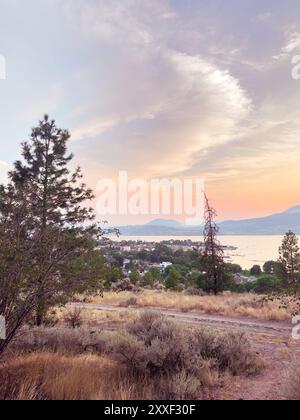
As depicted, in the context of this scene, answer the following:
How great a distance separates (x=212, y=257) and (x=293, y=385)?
87.6 feet

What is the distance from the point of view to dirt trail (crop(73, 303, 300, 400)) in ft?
25.1

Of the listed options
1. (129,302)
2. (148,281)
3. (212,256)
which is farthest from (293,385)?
(148,281)

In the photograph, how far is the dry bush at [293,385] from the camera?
21.3ft

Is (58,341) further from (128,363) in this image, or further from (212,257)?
(212,257)

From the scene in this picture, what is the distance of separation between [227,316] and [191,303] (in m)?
4.00

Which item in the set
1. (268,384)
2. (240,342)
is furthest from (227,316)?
(268,384)

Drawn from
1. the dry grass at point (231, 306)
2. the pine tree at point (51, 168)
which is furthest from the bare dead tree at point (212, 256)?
the pine tree at point (51, 168)

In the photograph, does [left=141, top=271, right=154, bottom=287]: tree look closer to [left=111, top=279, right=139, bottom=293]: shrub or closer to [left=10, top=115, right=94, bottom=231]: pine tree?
[left=111, top=279, right=139, bottom=293]: shrub

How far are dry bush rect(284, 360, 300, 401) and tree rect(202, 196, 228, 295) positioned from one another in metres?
26.1

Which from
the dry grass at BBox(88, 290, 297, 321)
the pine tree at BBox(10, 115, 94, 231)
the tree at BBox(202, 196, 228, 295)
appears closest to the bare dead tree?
the tree at BBox(202, 196, 228, 295)

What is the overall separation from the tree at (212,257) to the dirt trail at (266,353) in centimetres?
1314

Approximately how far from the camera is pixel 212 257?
33.1m

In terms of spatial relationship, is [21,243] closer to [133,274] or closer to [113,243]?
[113,243]
